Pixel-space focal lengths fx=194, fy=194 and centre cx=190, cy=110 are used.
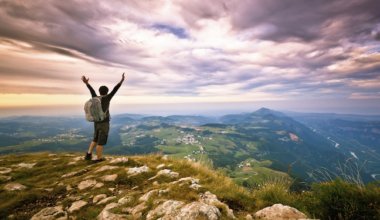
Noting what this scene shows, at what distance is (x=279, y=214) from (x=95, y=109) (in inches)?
454

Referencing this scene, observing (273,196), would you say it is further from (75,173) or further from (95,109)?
(95,109)

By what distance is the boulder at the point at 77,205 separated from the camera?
6.86 metres

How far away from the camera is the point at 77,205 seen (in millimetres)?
7172

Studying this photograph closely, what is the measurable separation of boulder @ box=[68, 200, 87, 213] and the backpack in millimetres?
6100

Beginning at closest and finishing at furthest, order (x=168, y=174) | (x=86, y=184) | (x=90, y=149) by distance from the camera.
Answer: (x=168, y=174) < (x=86, y=184) < (x=90, y=149)

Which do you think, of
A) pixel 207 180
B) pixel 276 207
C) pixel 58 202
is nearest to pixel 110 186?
pixel 58 202

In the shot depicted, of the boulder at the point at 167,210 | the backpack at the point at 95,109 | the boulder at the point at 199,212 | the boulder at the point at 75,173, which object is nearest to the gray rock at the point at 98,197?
the boulder at the point at 167,210

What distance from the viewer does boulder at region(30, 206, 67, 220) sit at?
6.45m

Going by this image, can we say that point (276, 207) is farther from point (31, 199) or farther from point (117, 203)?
point (31, 199)

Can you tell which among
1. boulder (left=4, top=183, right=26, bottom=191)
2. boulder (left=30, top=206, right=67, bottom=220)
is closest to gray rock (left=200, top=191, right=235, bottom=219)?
boulder (left=30, top=206, right=67, bottom=220)

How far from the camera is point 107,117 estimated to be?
13.0 m

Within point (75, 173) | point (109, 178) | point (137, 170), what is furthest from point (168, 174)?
point (75, 173)

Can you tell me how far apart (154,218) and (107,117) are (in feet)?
30.5

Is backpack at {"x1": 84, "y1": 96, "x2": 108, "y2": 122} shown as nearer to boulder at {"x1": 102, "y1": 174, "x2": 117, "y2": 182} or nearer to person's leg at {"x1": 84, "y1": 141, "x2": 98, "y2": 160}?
person's leg at {"x1": 84, "y1": 141, "x2": 98, "y2": 160}
